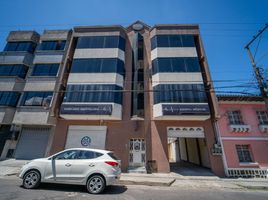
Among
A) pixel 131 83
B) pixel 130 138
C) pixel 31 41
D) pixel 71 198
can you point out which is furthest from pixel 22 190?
pixel 31 41

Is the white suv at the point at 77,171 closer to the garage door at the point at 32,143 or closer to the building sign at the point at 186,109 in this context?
the building sign at the point at 186,109

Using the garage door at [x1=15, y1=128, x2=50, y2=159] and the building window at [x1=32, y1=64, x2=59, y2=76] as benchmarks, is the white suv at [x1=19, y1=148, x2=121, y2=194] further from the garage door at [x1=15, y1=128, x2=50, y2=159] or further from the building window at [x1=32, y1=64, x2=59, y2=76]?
the building window at [x1=32, y1=64, x2=59, y2=76]

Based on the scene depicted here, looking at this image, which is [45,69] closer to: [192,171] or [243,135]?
[192,171]

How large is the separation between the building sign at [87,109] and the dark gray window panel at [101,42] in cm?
721

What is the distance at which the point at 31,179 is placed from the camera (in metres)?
5.88

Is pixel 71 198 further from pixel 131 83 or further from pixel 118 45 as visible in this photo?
pixel 118 45

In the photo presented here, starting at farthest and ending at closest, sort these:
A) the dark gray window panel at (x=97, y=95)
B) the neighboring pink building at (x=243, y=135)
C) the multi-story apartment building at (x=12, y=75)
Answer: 1. the multi-story apartment building at (x=12, y=75)
2. the dark gray window panel at (x=97, y=95)
3. the neighboring pink building at (x=243, y=135)

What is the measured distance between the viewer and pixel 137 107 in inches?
555

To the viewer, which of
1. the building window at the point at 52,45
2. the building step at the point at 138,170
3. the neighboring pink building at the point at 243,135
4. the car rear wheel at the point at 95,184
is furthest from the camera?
Answer: the building window at the point at 52,45

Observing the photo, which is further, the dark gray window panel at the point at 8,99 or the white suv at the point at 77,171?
the dark gray window panel at the point at 8,99

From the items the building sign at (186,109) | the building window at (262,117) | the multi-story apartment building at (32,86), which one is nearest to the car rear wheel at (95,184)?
the building sign at (186,109)

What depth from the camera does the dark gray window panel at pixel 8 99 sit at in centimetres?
1399

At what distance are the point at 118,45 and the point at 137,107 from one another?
24.2 ft

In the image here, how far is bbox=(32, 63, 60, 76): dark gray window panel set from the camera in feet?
49.7
